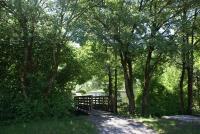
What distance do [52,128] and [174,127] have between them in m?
4.74

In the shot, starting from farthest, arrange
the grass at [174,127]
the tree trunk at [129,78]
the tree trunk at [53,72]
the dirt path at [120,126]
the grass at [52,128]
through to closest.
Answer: the tree trunk at [129,78] < the tree trunk at [53,72] < the dirt path at [120,126] < the grass at [174,127] < the grass at [52,128]

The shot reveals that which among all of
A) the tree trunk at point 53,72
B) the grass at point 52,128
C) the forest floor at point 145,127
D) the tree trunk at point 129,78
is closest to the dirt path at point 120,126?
the forest floor at point 145,127

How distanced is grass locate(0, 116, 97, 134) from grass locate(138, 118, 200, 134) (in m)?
2.44

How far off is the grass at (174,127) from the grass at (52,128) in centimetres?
244

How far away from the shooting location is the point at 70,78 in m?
21.6

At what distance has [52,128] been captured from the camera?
14.3 meters

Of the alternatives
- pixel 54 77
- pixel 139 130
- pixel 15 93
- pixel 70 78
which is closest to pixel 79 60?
pixel 70 78

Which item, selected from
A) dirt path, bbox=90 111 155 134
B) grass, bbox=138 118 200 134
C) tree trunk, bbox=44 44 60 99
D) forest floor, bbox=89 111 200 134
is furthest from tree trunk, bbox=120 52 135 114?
grass, bbox=138 118 200 134

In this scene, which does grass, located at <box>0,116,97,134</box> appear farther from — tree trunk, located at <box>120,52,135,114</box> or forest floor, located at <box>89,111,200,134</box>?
tree trunk, located at <box>120,52,135,114</box>

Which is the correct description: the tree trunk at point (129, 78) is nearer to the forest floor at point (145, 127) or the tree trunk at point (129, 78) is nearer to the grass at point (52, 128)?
the forest floor at point (145, 127)

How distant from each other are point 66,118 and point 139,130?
4.31m

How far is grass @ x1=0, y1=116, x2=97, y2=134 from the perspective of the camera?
13.8 m

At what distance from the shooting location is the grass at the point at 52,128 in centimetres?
1383

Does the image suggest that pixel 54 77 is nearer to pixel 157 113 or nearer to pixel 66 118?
pixel 66 118
